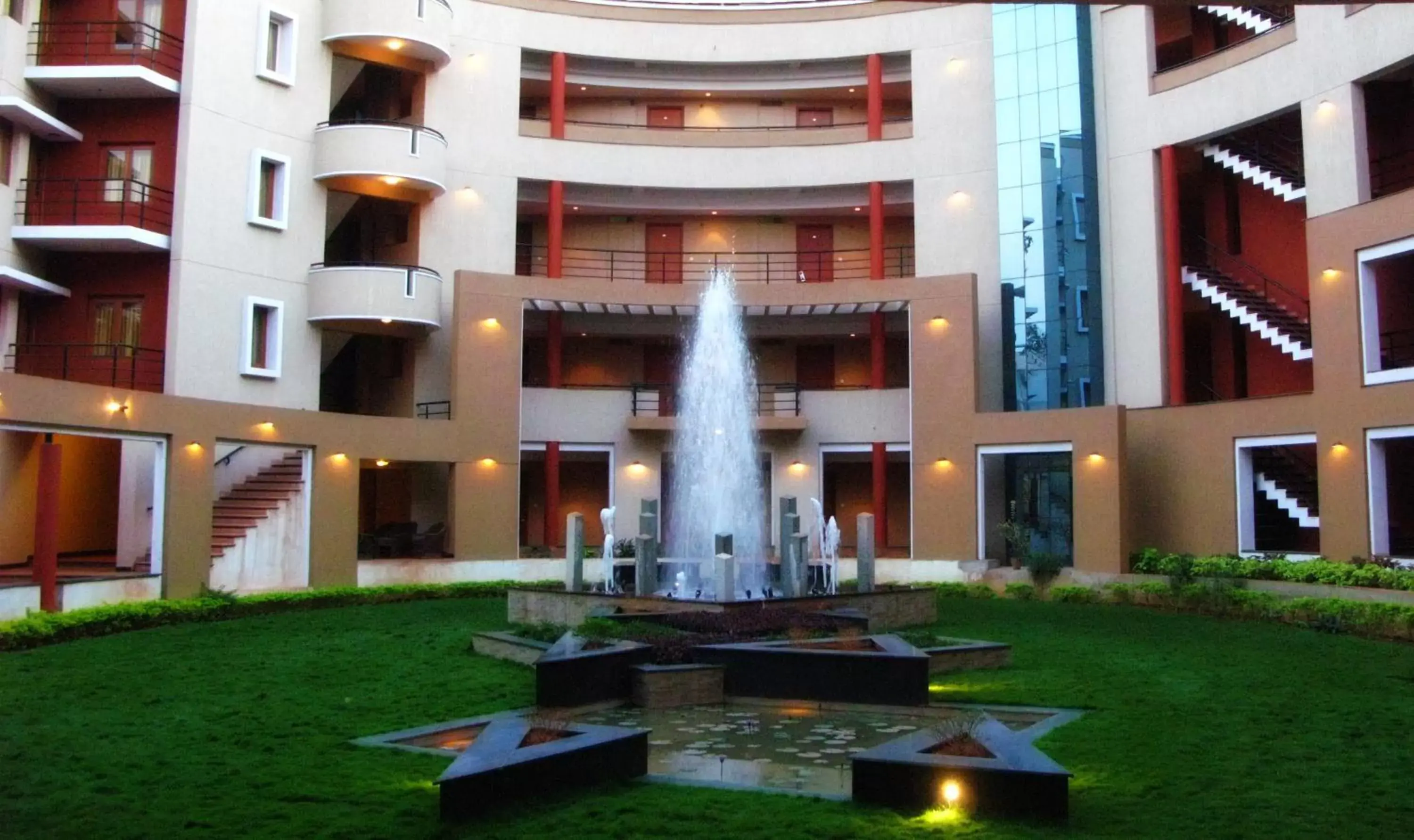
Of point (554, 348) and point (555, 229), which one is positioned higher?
point (555, 229)

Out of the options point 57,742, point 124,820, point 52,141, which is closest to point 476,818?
point 124,820

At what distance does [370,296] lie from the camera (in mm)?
26297

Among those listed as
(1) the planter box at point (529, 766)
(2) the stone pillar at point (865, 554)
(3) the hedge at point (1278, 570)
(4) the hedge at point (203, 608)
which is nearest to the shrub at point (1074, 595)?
(3) the hedge at point (1278, 570)

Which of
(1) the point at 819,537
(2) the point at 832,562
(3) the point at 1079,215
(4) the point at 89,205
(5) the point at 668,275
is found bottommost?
(2) the point at 832,562

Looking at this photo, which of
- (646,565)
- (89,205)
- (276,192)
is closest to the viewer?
(646,565)

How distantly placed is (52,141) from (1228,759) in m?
24.4

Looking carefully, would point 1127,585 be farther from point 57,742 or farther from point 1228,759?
point 57,742

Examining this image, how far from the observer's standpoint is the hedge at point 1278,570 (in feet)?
61.7

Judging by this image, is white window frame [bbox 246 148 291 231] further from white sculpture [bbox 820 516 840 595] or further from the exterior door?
white sculpture [bbox 820 516 840 595]

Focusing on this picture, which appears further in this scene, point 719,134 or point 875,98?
point 719,134

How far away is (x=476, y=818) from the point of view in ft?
23.6

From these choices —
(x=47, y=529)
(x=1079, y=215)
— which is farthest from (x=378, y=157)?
(x=1079, y=215)

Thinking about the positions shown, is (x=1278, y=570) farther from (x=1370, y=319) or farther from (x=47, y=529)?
(x=47, y=529)

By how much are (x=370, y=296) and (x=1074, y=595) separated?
16.0m
